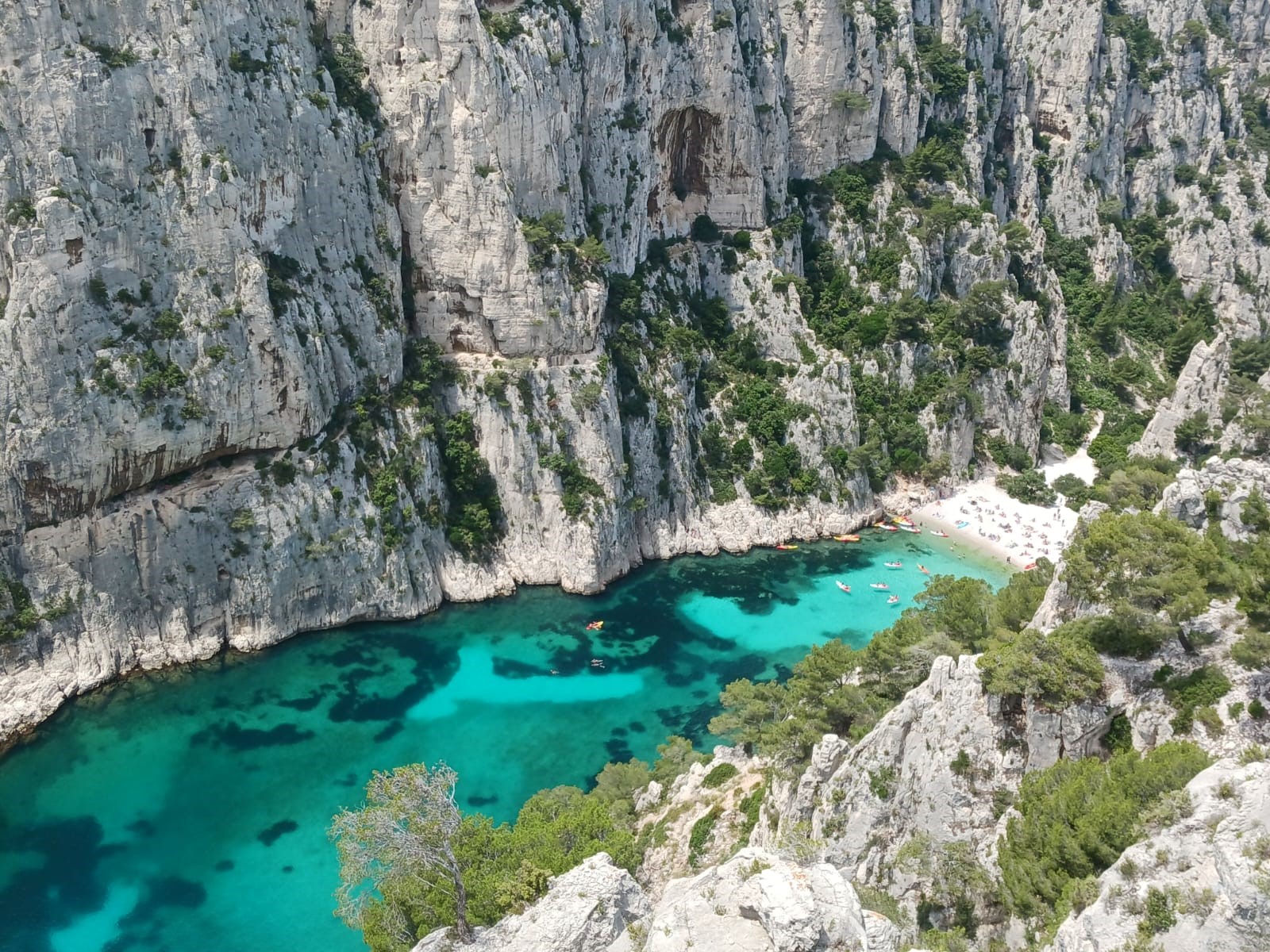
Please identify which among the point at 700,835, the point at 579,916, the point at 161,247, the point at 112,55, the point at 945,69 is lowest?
the point at 700,835

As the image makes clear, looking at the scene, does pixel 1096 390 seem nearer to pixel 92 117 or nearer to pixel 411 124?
pixel 411 124

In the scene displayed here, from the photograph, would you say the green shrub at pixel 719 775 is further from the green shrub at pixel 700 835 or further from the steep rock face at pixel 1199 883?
the steep rock face at pixel 1199 883

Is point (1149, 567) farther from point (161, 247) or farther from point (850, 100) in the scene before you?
point (850, 100)

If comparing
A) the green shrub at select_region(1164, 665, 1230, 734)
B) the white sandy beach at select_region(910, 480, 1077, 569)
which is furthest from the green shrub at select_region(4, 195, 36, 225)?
the white sandy beach at select_region(910, 480, 1077, 569)

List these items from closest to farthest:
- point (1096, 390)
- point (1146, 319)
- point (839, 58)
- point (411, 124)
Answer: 1. point (411, 124)
2. point (839, 58)
3. point (1096, 390)
4. point (1146, 319)

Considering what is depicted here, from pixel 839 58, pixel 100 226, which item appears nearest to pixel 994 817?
pixel 100 226

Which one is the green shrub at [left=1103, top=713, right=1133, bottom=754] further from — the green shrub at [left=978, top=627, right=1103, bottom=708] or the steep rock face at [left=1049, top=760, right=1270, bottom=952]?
the steep rock face at [left=1049, top=760, right=1270, bottom=952]

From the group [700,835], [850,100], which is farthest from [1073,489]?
[700,835]
